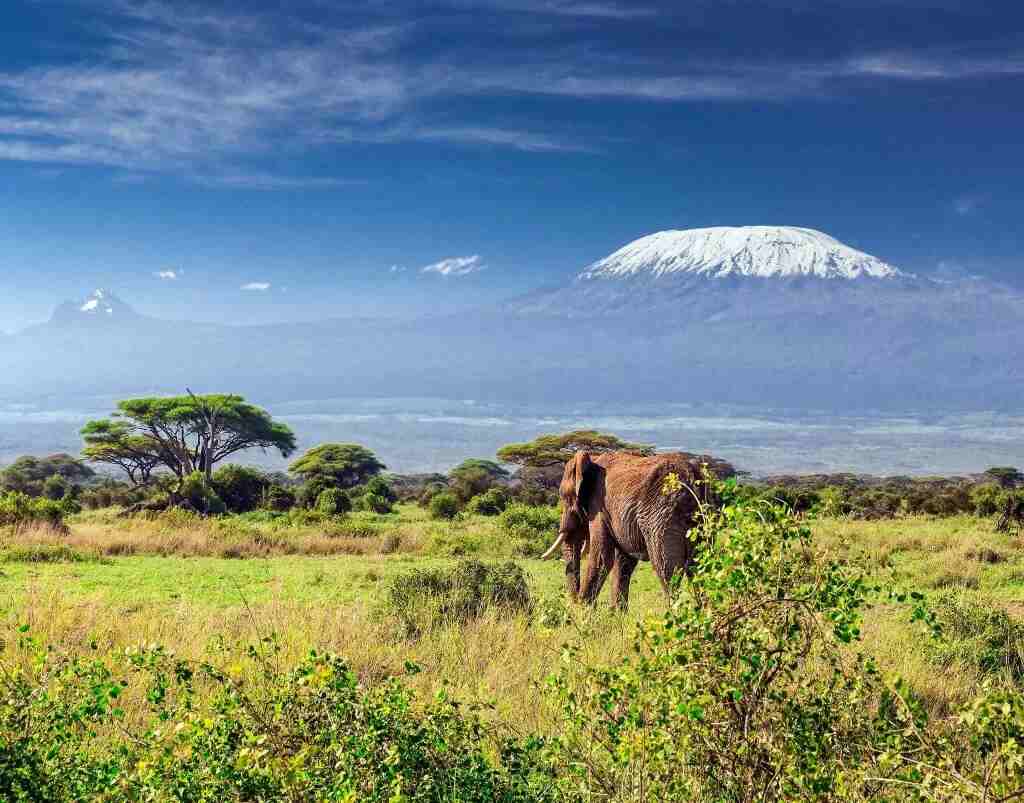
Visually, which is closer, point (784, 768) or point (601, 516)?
point (784, 768)

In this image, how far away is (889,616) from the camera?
1178 centimetres

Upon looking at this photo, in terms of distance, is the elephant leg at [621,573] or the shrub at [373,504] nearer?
the elephant leg at [621,573]

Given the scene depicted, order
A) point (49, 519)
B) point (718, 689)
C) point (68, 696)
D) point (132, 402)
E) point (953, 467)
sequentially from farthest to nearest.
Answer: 1. point (953, 467)
2. point (132, 402)
3. point (49, 519)
4. point (68, 696)
5. point (718, 689)

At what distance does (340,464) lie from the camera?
52.6 metres

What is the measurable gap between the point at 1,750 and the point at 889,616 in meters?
10.2

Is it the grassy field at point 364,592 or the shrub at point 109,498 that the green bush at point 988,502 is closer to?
the grassy field at point 364,592

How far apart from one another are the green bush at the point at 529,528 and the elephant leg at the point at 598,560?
9.79m

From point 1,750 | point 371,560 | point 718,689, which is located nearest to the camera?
point 718,689

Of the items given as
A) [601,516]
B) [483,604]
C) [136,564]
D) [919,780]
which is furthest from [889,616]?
[136,564]

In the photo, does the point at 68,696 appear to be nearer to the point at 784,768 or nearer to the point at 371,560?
the point at 784,768

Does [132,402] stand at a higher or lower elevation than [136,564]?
higher

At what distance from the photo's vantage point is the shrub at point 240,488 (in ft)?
119

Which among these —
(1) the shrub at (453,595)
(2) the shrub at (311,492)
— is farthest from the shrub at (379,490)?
(1) the shrub at (453,595)

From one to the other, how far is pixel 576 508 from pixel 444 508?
21026 mm
